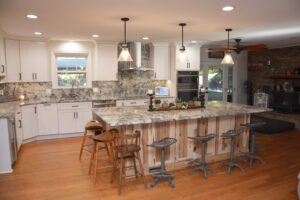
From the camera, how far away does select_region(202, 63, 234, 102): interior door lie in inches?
327

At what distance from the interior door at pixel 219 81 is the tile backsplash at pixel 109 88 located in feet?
6.37

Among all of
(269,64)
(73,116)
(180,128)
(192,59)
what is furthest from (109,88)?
(269,64)

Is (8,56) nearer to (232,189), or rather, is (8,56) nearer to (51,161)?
(51,161)

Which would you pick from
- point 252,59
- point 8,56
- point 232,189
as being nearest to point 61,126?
point 8,56

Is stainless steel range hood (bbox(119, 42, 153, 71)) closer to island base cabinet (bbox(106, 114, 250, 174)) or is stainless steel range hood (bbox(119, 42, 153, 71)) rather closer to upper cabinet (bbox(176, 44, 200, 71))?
upper cabinet (bbox(176, 44, 200, 71))

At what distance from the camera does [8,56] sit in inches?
210

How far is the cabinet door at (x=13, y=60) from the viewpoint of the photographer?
210 inches

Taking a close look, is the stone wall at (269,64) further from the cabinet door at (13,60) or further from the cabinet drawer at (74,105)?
the cabinet door at (13,60)

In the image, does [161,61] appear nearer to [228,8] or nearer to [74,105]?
[74,105]

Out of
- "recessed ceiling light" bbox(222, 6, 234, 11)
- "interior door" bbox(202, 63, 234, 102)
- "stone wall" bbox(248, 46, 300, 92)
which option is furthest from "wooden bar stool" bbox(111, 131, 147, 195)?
"stone wall" bbox(248, 46, 300, 92)

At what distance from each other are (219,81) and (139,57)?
11.6ft

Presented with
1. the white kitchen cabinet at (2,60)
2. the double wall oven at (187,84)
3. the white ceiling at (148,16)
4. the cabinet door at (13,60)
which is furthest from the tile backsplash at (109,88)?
the white ceiling at (148,16)

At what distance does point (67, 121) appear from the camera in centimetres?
583

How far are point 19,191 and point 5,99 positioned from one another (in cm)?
318
